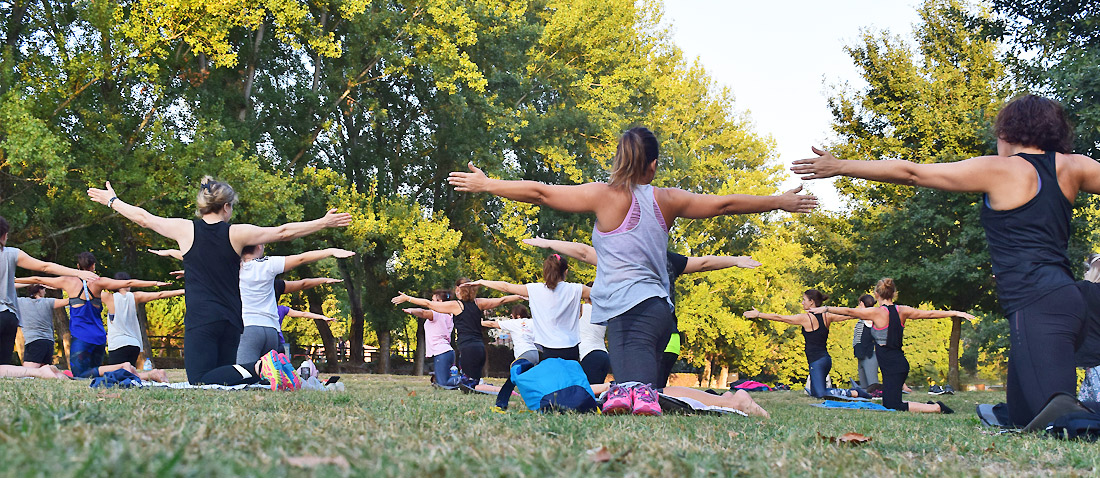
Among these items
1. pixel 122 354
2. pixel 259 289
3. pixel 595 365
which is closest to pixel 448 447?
pixel 595 365

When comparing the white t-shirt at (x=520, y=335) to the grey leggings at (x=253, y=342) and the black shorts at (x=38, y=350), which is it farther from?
the black shorts at (x=38, y=350)

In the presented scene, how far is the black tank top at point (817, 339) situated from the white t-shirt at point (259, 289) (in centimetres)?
979

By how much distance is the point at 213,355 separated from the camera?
352 inches

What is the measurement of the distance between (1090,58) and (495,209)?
21.5 meters

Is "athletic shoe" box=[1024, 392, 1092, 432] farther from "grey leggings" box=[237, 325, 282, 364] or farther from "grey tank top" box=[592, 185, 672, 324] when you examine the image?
"grey leggings" box=[237, 325, 282, 364]

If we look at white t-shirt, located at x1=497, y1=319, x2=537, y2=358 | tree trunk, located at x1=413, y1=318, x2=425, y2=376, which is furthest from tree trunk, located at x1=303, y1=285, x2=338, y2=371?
white t-shirt, located at x1=497, y1=319, x2=537, y2=358

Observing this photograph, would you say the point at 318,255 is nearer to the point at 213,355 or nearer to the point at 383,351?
the point at 213,355

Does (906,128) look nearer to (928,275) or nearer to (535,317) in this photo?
(928,275)

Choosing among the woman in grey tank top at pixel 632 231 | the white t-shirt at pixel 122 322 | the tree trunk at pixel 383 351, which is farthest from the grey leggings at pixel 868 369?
the tree trunk at pixel 383 351

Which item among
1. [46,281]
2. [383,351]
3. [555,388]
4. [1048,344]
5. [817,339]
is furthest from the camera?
[383,351]

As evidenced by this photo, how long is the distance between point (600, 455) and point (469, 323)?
1199 cm

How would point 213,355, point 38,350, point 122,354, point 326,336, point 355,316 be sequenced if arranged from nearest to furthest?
point 213,355 < point 122,354 < point 38,350 < point 355,316 < point 326,336

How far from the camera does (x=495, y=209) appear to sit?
33969 mm

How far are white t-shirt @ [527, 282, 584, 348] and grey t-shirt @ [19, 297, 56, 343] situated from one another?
853 cm
